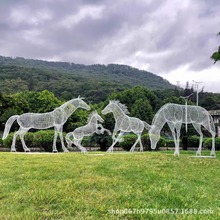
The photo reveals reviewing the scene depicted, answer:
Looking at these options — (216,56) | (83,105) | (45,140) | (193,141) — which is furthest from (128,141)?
(193,141)

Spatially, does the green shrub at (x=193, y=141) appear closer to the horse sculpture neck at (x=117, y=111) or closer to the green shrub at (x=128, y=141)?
the green shrub at (x=128, y=141)

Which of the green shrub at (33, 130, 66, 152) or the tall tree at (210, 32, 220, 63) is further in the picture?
the green shrub at (33, 130, 66, 152)

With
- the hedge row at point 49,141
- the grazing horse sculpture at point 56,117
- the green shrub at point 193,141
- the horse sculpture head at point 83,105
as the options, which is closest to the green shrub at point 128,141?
the hedge row at point 49,141

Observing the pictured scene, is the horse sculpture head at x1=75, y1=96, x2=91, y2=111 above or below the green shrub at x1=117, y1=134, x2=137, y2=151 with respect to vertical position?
above

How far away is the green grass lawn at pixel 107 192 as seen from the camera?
15.7 ft

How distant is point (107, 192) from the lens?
5781 millimetres

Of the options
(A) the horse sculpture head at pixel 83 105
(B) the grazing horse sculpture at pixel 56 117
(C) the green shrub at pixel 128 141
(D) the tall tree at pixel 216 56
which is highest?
(D) the tall tree at pixel 216 56

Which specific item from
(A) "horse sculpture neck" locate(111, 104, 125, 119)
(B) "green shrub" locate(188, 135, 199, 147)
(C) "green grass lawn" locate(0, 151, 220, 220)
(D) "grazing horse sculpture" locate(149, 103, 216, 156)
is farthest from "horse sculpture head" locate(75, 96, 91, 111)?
(B) "green shrub" locate(188, 135, 199, 147)

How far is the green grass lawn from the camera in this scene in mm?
4793

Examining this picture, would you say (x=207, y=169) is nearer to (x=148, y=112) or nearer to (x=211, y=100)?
(x=148, y=112)

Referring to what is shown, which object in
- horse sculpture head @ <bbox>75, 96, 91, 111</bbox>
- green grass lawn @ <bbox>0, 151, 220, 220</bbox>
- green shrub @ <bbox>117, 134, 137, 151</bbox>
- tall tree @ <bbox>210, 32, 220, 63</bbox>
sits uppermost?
tall tree @ <bbox>210, 32, 220, 63</bbox>

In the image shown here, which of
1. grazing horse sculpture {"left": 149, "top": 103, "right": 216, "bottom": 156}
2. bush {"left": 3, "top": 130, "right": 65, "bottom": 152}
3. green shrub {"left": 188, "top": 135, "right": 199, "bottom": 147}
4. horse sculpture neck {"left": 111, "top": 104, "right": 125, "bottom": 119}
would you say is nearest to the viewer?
grazing horse sculpture {"left": 149, "top": 103, "right": 216, "bottom": 156}

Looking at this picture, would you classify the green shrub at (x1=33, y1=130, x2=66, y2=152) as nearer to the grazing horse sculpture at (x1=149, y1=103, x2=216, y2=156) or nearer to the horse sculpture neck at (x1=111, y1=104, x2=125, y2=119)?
the horse sculpture neck at (x1=111, y1=104, x2=125, y2=119)

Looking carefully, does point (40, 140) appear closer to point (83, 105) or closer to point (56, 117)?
point (56, 117)
